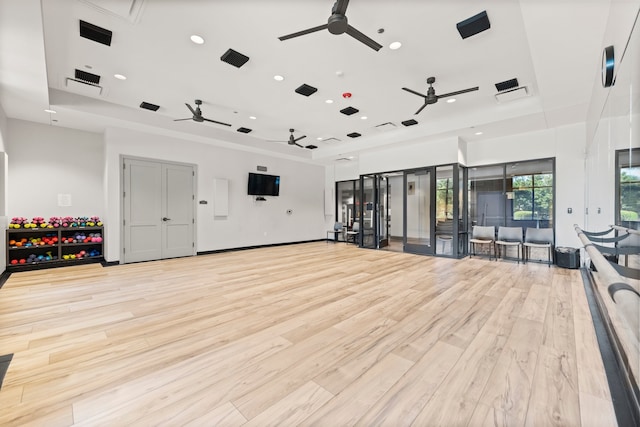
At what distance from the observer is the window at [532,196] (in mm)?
6496

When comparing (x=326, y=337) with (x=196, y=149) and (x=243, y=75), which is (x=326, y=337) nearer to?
(x=243, y=75)

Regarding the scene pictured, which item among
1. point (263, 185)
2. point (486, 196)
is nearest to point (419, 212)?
point (486, 196)

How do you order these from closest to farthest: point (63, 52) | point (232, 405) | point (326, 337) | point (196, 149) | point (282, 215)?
1. point (232, 405)
2. point (326, 337)
3. point (63, 52)
4. point (196, 149)
5. point (282, 215)

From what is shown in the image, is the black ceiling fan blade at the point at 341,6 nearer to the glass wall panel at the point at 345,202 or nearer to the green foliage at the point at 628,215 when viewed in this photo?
the green foliage at the point at 628,215

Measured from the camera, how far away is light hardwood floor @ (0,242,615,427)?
1648 mm

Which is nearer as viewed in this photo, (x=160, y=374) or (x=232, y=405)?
(x=232, y=405)

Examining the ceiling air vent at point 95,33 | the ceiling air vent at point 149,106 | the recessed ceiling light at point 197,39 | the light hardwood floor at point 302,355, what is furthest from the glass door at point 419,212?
the ceiling air vent at point 95,33

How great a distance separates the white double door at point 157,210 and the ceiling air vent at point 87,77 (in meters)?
2.25

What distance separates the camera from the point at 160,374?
6.66 feet

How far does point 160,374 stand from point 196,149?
693 cm

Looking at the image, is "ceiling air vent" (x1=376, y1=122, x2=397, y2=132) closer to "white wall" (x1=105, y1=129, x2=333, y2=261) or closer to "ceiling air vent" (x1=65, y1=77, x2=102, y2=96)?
"white wall" (x1=105, y1=129, x2=333, y2=261)

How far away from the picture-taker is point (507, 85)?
480 centimetres

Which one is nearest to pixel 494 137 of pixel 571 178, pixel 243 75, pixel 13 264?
pixel 571 178

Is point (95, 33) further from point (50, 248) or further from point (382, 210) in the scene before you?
point (382, 210)
